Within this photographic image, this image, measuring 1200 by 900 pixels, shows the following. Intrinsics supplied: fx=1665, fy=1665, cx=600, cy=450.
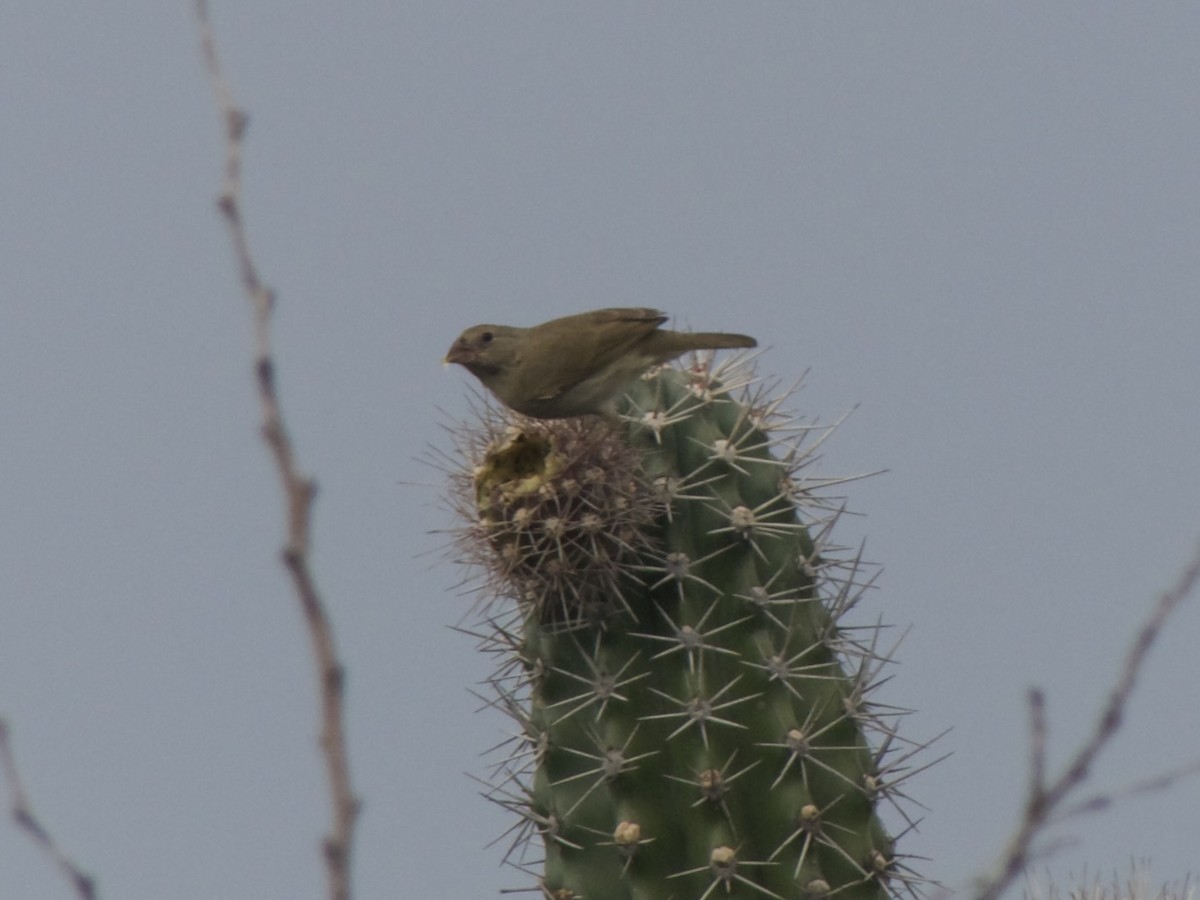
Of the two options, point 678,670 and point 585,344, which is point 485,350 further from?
point 678,670

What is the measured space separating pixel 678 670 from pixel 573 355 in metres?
1.15

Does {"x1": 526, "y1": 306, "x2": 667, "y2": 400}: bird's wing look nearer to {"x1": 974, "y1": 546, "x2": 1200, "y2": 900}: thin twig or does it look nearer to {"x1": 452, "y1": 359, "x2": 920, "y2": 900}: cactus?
{"x1": 452, "y1": 359, "x2": 920, "y2": 900}: cactus

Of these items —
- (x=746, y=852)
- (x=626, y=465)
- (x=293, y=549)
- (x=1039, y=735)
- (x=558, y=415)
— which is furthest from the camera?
(x=558, y=415)

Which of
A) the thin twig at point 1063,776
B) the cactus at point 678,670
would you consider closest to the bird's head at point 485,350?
the cactus at point 678,670

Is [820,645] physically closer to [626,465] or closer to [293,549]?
[626,465]

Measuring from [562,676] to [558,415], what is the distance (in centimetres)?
84

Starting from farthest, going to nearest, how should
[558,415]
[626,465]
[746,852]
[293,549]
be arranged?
1. [558,415]
2. [626,465]
3. [746,852]
4. [293,549]

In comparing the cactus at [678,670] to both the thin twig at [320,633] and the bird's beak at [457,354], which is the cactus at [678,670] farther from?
the thin twig at [320,633]

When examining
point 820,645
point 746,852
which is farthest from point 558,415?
point 746,852

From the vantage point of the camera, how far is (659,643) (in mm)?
3855

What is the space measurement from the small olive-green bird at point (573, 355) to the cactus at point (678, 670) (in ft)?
1.12

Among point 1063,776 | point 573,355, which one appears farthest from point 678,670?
point 1063,776

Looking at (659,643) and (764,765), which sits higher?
(659,643)

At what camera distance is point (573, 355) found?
15.2 ft
